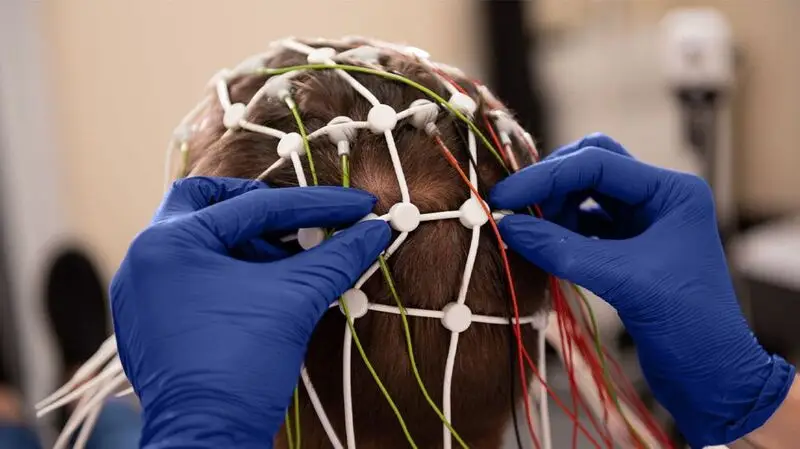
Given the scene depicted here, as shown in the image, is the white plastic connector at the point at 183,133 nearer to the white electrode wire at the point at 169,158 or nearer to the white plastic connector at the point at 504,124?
the white electrode wire at the point at 169,158

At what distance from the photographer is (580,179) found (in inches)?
26.1

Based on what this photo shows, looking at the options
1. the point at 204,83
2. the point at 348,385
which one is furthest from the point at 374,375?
the point at 204,83

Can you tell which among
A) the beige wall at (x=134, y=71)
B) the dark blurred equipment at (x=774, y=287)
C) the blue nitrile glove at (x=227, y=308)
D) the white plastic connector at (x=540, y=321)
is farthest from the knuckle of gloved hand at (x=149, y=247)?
the beige wall at (x=134, y=71)

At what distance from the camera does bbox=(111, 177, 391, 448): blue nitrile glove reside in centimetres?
51

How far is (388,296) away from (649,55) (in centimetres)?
183

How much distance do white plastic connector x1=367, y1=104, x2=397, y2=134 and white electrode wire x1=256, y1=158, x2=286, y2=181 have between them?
8 centimetres

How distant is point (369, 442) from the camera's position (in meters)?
0.62

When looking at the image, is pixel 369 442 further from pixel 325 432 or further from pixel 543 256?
pixel 543 256

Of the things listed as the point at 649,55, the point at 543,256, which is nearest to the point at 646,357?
the point at 543,256

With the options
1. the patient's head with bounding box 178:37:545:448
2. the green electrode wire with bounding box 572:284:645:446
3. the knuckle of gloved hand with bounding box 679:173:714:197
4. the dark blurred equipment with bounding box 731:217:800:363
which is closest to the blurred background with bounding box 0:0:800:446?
the dark blurred equipment with bounding box 731:217:800:363

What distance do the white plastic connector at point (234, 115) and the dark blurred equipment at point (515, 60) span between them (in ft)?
5.49

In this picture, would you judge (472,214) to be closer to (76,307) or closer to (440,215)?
(440,215)

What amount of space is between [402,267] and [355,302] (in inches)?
1.8

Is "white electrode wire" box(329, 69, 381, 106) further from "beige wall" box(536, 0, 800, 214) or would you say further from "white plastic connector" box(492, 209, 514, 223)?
"beige wall" box(536, 0, 800, 214)
